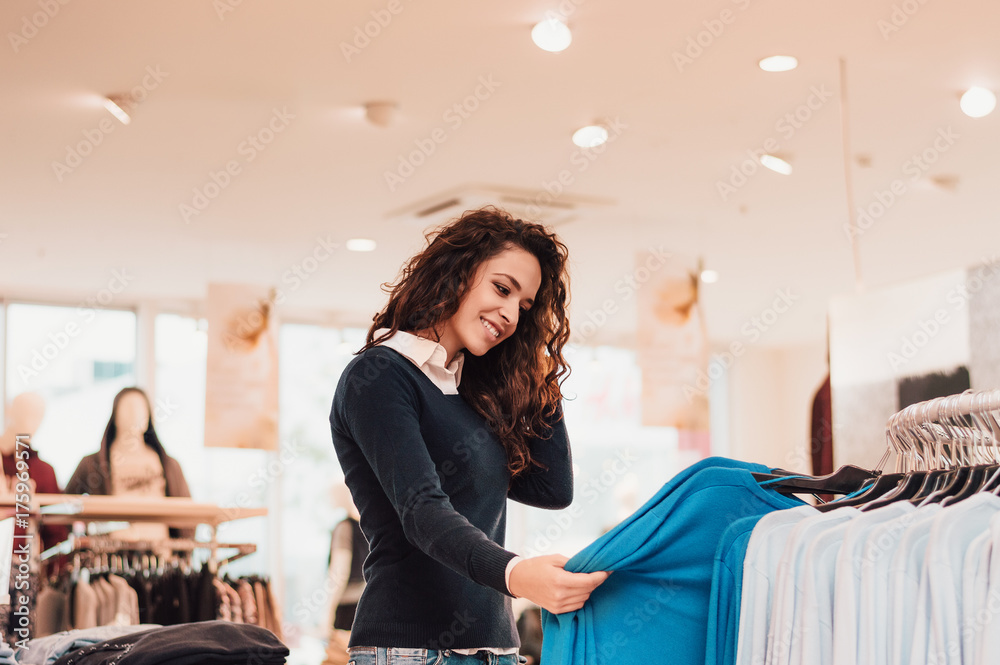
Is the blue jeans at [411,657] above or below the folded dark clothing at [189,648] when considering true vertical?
above

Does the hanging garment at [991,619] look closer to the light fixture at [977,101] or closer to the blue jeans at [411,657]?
the blue jeans at [411,657]

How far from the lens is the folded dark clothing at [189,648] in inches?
74.9

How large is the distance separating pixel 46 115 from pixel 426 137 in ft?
6.11

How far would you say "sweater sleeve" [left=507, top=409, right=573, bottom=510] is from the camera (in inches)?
→ 77.0

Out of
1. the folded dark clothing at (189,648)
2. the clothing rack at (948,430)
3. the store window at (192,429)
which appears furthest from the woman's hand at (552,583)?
the store window at (192,429)

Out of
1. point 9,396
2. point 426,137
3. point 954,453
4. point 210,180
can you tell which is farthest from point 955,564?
point 9,396

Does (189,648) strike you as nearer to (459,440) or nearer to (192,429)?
(459,440)

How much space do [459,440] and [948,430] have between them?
0.79 m

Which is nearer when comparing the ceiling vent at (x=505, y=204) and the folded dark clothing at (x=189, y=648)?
the folded dark clothing at (x=189, y=648)
